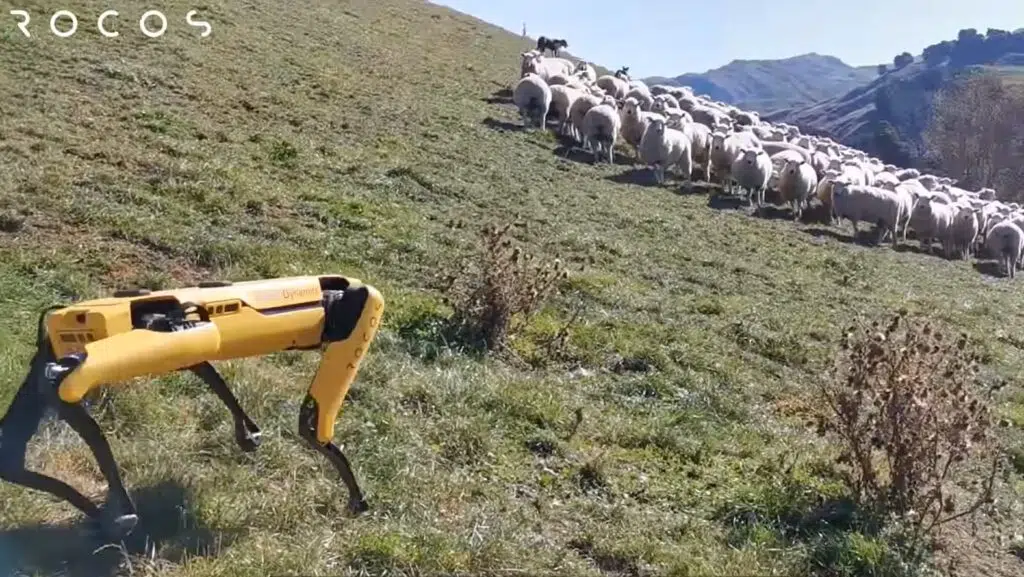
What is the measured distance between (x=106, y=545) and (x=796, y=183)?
19.4 m

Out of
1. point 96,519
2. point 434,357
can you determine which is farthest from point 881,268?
point 96,519

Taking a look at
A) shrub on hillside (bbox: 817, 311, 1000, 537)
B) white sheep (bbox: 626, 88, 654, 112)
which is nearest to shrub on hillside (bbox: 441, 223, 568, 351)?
shrub on hillside (bbox: 817, 311, 1000, 537)

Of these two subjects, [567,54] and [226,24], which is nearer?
[226,24]

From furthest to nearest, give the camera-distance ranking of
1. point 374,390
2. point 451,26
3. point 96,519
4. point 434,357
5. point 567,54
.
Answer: point 567,54
point 451,26
point 434,357
point 374,390
point 96,519

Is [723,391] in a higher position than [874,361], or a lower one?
lower

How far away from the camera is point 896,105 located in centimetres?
11656

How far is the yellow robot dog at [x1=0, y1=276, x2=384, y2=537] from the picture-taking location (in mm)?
3385

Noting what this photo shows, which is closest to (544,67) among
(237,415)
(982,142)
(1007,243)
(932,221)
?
(932,221)

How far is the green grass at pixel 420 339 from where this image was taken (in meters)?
4.46

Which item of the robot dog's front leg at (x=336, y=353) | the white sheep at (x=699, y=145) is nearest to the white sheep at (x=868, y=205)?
the white sheep at (x=699, y=145)

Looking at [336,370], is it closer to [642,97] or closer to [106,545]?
[106,545]

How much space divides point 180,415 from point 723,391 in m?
4.35

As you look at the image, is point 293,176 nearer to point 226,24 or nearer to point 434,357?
point 434,357

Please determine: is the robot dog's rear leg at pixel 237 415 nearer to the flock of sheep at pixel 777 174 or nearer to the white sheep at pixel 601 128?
the white sheep at pixel 601 128
